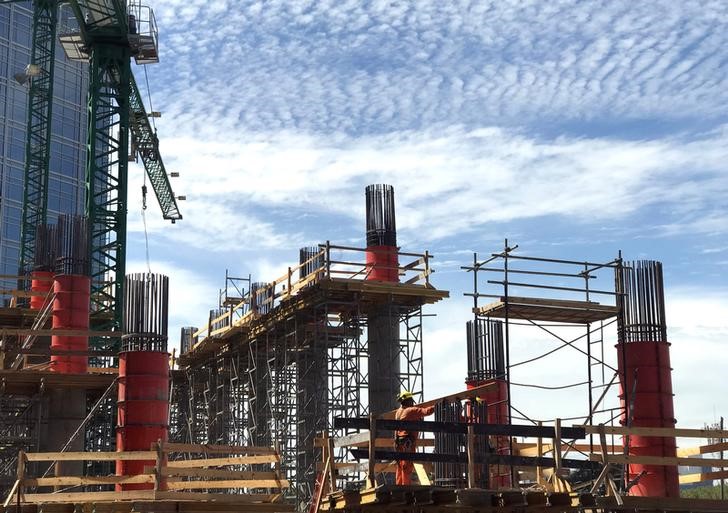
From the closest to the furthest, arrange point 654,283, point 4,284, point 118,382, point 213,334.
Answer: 1. point 654,283
2. point 118,382
3. point 213,334
4. point 4,284

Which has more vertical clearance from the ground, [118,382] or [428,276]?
[428,276]

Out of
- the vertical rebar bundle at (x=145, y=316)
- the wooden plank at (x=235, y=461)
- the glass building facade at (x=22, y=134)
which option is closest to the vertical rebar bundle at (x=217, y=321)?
the vertical rebar bundle at (x=145, y=316)

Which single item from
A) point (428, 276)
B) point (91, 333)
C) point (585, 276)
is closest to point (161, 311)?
point (91, 333)

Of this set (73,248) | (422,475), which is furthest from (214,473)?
(73,248)

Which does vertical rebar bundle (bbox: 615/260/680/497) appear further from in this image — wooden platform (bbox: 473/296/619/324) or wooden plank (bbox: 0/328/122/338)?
wooden plank (bbox: 0/328/122/338)

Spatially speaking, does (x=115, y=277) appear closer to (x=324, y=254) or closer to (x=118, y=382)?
(x=324, y=254)

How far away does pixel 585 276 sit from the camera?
27.5 metres

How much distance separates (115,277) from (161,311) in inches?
556

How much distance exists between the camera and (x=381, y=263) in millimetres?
35938

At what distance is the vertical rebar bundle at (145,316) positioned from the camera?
30.5m

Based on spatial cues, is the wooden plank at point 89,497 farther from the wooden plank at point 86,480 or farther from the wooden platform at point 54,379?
the wooden platform at point 54,379

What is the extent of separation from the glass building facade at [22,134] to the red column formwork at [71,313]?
70.1 m

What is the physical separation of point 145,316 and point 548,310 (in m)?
10.9

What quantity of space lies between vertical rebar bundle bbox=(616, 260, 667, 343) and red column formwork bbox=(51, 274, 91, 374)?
15907mm
